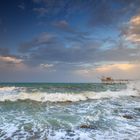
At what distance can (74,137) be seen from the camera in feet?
24.1

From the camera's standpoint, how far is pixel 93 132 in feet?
26.7

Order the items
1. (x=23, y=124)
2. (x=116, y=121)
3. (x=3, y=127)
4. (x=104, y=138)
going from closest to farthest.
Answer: (x=104, y=138) → (x=3, y=127) → (x=23, y=124) → (x=116, y=121)

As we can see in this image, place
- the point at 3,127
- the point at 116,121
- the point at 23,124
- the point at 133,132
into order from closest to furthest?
the point at 133,132 < the point at 3,127 < the point at 23,124 < the point at 116,121

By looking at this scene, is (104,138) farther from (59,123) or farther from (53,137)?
(59,123)

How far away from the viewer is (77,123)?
975 centimetres

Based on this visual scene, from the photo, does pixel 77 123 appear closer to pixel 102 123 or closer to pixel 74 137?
pixel 102 123

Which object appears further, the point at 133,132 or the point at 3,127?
the point at 3,127

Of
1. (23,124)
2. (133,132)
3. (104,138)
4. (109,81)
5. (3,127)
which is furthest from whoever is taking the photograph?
(109,81)

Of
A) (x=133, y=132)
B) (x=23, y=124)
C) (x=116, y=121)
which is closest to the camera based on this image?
(x=133, y=132)

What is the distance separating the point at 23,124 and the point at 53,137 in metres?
2.70

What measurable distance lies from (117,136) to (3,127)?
5.10m

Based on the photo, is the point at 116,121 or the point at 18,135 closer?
the point at 18,135

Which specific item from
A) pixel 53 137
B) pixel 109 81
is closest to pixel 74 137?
pixel 53 137

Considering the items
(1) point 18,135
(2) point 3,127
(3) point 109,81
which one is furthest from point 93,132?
(3) point 109,81
